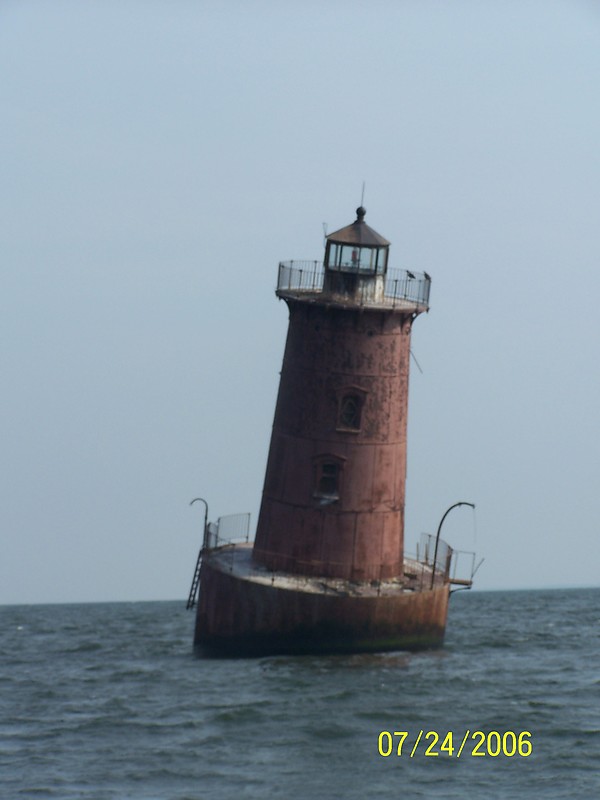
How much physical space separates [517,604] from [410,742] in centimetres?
2328

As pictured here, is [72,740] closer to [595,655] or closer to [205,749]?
[205,749]

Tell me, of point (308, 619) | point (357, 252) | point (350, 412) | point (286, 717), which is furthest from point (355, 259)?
point (286, 717)

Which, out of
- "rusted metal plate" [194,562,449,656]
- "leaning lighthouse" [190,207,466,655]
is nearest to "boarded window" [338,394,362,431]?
"leaning lighthouse" [190,207,466,655]

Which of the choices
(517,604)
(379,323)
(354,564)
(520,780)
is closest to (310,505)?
(354,564)

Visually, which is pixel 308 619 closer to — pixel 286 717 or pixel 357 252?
pixel 286 717

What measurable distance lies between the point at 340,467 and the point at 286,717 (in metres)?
6.90

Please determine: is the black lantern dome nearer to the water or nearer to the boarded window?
the boarded window

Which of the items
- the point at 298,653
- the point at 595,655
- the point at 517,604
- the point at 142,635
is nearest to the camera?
the point at 298,653

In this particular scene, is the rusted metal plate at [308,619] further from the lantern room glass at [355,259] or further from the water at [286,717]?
the lantern room glass at [355,259]

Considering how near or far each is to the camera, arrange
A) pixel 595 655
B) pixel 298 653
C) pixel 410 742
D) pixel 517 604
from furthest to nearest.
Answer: pixel 517 604 < pixel 595 655 < pixel 298 653 < pixel 410 742

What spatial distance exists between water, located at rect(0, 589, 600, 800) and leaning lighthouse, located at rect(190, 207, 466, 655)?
33.8 inches

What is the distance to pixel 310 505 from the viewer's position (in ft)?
123

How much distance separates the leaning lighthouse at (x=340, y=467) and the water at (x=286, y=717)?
0.86 metres

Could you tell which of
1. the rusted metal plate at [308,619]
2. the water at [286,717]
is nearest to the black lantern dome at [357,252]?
the rusted metal plate at [308,619]
